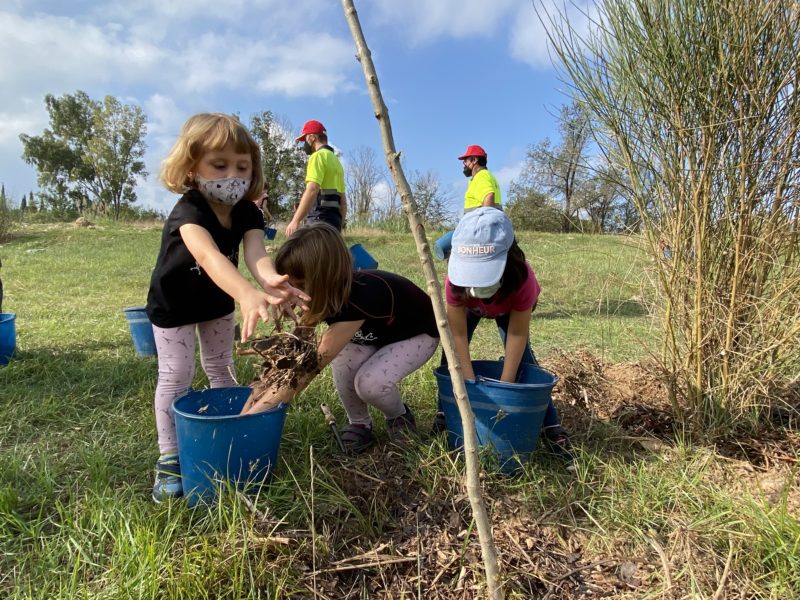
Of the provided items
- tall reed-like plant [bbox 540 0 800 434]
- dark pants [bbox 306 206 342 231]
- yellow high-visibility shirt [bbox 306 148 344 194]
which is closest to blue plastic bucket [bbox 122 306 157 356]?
dark pants [bbox 306 206 342 231]

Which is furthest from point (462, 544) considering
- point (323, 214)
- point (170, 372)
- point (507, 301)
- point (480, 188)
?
point (480, 188)

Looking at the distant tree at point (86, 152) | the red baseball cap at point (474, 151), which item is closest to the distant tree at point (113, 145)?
the distant tree at point (86, 152)

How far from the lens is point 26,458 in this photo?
209 centimetres

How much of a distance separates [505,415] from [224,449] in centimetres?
95

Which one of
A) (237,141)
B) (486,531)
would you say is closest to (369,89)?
(486,531)

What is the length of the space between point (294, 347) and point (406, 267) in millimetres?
7320

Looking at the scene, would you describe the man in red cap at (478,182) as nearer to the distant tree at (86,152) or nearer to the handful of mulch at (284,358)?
the handful of mulch at (284,358)

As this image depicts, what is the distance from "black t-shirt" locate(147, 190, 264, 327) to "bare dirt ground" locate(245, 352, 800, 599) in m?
0.80

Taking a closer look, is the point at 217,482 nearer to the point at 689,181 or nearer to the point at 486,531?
the point at 486,531

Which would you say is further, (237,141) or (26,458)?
(26,458)

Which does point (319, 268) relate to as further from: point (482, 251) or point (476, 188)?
point (476, 188)

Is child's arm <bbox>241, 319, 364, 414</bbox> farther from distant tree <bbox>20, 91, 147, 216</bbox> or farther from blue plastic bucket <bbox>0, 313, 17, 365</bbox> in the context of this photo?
distant tree <bbox>20, 91, 147, 216</bbox>

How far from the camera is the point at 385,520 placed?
1730mm

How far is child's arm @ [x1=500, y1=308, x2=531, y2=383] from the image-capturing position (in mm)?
2113
